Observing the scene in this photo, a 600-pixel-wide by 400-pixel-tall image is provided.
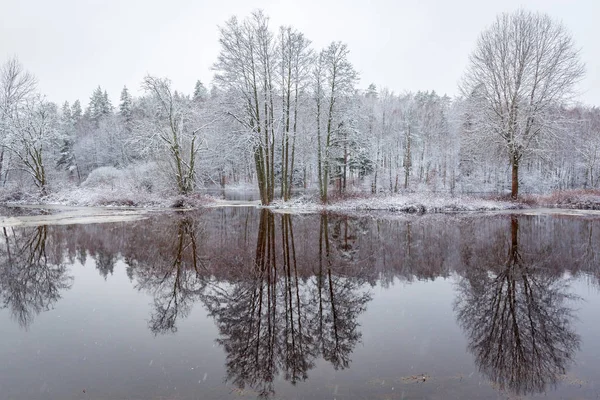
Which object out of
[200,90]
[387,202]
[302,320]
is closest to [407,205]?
[387,202]

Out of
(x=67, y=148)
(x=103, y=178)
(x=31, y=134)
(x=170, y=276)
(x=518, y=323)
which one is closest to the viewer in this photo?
(x=518, y=323)

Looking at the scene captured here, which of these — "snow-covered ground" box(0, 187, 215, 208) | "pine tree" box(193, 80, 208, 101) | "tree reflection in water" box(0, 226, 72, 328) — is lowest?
"tree reflection in water" box(0, 226, 72, 328)

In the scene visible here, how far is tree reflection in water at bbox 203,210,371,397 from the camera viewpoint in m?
4.92

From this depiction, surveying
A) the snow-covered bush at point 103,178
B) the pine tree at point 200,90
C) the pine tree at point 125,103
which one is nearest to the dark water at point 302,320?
the snow-covered bush at point 103,178

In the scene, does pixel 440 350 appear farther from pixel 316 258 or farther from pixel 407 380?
pixel 316 258

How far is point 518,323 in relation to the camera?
6.16m

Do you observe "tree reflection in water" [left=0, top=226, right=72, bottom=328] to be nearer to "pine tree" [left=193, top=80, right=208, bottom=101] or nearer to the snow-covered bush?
the snow-covered bush

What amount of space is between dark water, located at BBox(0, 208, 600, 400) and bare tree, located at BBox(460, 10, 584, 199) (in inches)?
594

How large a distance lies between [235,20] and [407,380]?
27.1 metres

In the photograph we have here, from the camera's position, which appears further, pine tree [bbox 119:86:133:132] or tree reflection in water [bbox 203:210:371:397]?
pine tree [bbox 119:86:133:132]

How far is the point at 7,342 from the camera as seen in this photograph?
5727mm

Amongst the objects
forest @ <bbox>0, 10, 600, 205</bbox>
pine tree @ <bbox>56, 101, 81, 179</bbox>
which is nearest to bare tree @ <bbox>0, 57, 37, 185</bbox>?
forest @ <bbox>0, 10, 600, 205</bbox>

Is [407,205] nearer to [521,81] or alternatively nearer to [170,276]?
[521,81]

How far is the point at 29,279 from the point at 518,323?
35.8 feet
